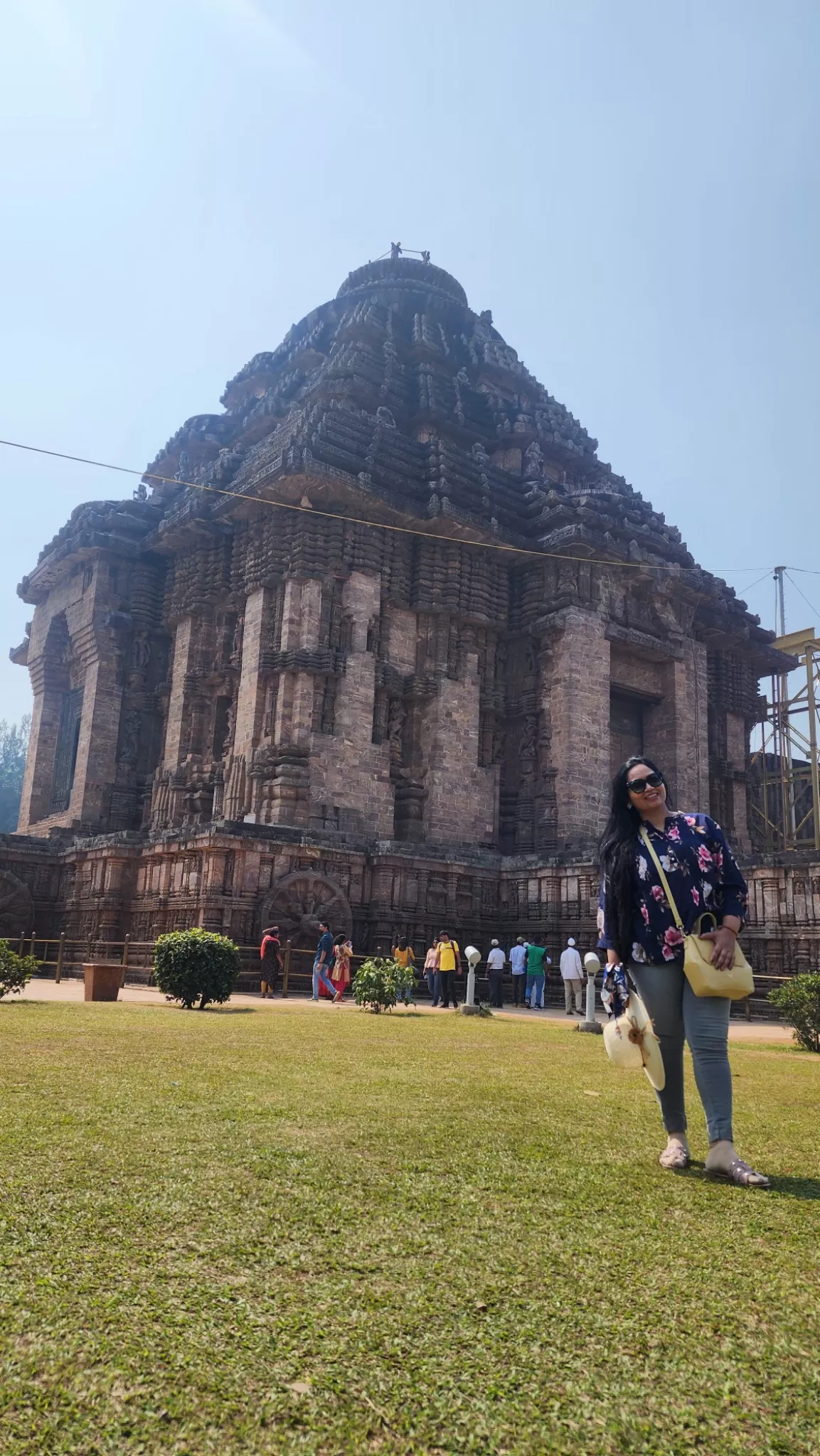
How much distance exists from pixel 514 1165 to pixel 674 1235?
91 centimetres

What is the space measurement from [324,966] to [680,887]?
46.1 feet

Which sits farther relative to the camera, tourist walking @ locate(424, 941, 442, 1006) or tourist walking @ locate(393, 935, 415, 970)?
tourist walking @ locate(393, 935, 415, 970)

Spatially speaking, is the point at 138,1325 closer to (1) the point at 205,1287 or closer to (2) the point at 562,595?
(1) the point at 205,1287

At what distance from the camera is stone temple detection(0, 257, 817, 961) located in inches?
838

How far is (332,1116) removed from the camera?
4668 millimetres

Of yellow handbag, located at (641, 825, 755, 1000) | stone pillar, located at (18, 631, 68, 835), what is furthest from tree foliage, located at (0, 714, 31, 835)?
yellow handbag, located at (641, 825, 755, 1000)

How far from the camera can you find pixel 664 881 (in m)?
4.16

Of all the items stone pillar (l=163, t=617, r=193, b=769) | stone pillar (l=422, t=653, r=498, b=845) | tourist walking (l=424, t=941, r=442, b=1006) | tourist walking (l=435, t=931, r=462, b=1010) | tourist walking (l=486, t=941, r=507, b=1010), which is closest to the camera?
tourist walking (l=435, t=931, r=462, b=1010)

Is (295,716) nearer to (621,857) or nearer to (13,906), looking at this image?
(13,906)

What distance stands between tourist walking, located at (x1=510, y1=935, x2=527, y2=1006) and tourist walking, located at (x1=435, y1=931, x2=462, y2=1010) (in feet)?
8.06

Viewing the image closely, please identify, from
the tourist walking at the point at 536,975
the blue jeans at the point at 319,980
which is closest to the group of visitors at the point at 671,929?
the blue jeans at the point at 319,980

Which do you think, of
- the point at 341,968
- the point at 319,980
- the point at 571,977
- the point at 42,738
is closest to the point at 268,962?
the point at 319,980

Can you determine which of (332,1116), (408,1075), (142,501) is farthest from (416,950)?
(142,501)

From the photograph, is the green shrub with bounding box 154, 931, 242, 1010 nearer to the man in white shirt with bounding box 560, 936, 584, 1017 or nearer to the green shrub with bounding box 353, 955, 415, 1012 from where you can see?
the green shrub with bounding box 353, 955, 415, 1012
